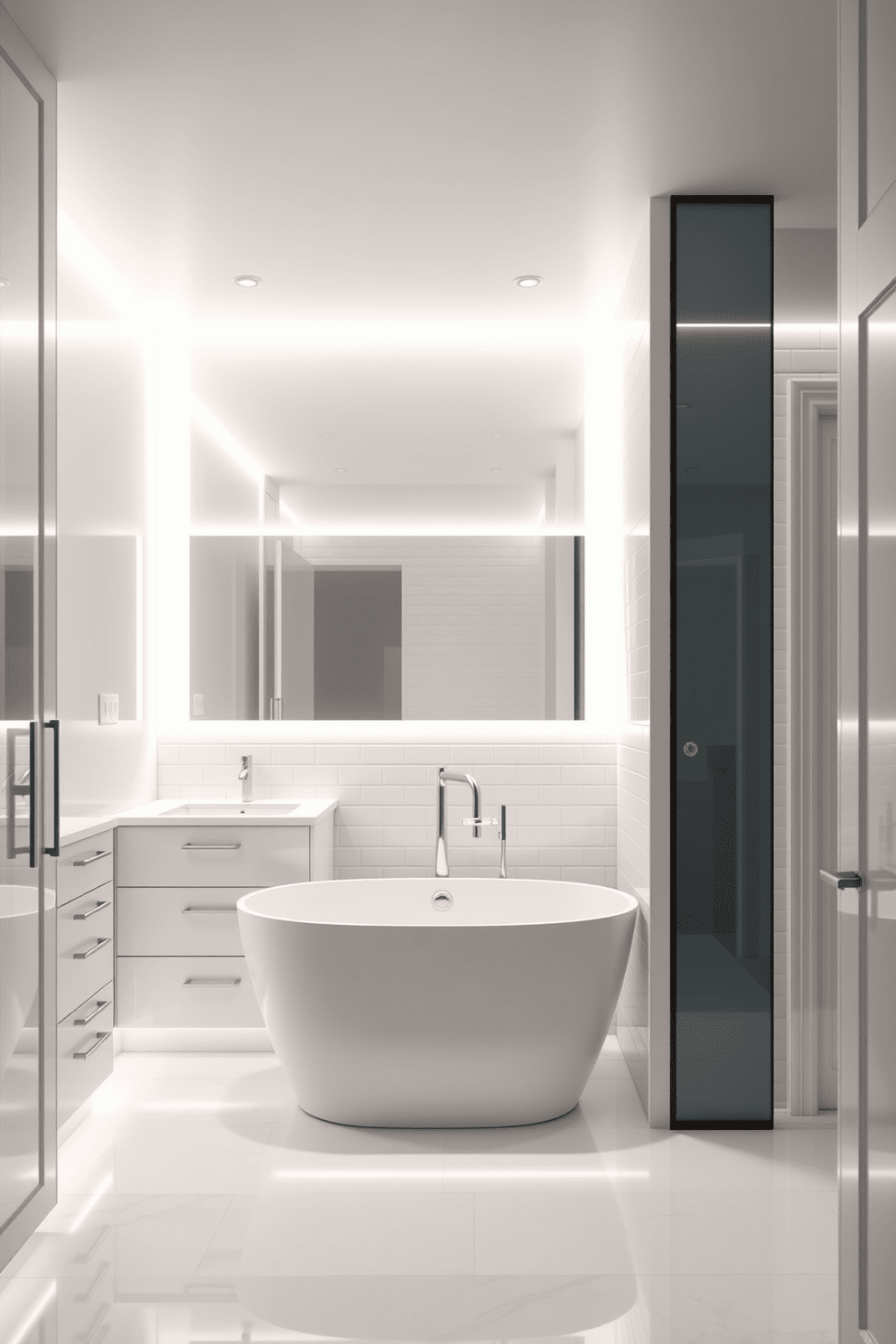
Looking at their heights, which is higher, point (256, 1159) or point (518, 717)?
point (518, 717)

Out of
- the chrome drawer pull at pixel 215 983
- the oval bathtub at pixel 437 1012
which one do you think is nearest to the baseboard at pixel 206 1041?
the chrome drawer pull at pixel 215 983

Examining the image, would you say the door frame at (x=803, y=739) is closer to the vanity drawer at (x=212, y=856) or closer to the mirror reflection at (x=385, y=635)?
the mirror reflection at (x=385, y=635)

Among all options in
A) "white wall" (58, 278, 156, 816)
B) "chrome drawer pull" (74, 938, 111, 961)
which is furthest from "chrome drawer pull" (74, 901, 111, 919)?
"white wall" (58, 278, 156, 816)

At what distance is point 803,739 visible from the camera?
144 inches

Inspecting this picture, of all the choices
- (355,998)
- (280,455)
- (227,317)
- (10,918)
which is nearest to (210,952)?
(355,998)

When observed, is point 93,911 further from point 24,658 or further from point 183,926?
point 24,658

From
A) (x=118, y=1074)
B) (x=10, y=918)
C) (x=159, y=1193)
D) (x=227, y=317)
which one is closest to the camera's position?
(x=10, y=918)

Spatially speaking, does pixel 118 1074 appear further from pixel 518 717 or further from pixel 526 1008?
pixel 518 717

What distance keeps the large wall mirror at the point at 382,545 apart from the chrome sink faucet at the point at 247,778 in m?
0.24

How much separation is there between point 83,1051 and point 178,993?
592 millimetres

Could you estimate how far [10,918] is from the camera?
7.98 feet

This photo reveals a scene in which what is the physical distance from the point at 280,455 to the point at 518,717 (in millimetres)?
1497

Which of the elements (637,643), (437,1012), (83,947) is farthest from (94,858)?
(637,643)

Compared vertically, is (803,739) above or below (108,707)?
below
